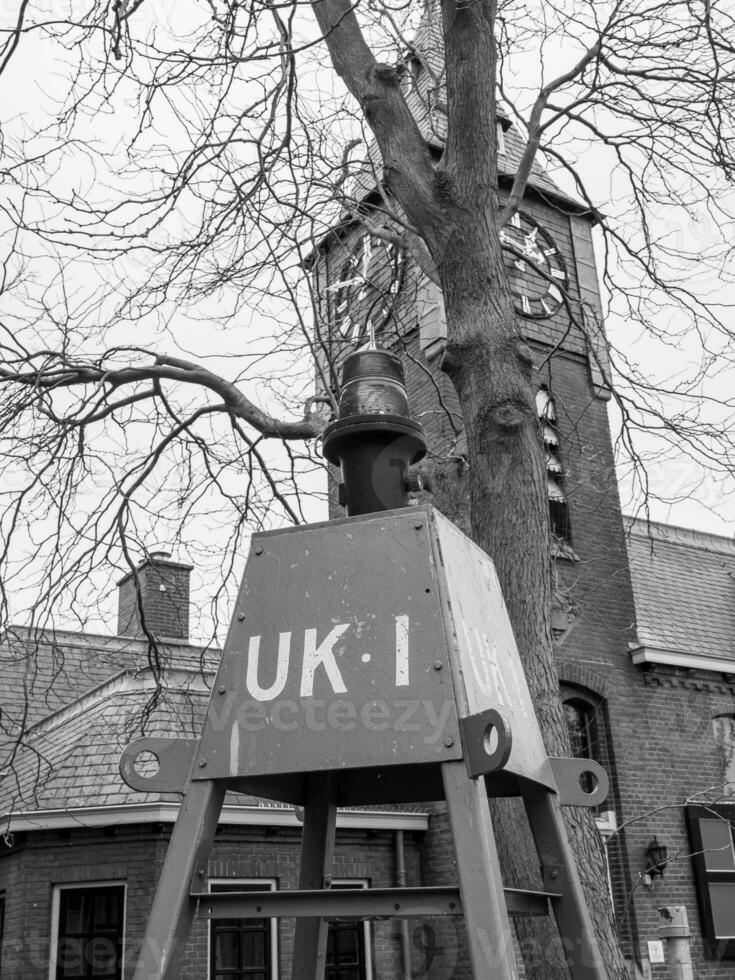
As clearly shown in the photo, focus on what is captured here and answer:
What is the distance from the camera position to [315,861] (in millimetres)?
3549

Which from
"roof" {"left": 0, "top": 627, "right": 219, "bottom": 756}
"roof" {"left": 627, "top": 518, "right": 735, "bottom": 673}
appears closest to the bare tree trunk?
"roof" {"left": 627, "top": 518, "right": 735, "bottom": 673}

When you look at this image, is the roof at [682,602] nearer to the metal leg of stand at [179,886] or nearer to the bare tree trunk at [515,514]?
the bare tree trunk at [515,514]

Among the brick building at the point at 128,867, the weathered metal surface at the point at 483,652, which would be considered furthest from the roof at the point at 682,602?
the weathered metal surface at the point at 483,652

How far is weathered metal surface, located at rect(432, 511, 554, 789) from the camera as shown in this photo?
2705 mm

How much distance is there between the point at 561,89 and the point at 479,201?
2209mm

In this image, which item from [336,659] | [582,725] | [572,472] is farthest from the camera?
[572,472]

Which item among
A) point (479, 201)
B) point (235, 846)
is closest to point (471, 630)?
point (479, 201)

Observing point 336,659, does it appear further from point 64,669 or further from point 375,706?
point 64,669

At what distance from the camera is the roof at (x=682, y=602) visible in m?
14.4

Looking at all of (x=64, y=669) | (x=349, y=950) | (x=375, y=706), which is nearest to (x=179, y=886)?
(x=375, y=706)

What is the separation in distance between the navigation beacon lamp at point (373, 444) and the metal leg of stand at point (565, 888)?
102 centimetres

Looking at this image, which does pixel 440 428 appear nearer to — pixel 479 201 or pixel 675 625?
pixel 675 625

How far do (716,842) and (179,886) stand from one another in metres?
12.7

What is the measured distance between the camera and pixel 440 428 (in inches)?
500
